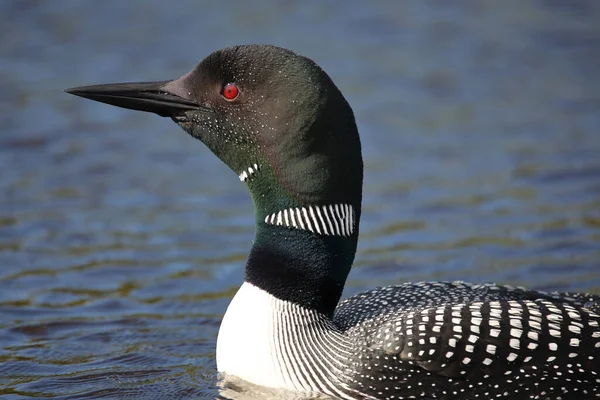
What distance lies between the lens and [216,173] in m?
8.85

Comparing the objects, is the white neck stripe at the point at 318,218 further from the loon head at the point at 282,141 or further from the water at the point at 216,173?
the water at the point at 216,173

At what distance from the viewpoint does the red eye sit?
17.1 ft

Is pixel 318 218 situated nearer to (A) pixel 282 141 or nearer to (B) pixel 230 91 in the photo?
(A) pixel 282 141

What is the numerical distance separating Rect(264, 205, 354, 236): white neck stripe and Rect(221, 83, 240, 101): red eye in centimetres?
58

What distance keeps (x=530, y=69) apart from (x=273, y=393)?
6610 mm

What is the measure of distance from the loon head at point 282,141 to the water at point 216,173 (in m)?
0.74

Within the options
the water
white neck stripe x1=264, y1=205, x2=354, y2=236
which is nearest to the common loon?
white neck stripe x1=264, y1=205, x2=354, y2=236

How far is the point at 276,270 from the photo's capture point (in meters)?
5.21

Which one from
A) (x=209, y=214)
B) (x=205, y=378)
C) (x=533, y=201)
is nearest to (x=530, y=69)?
(x=533, y=201)

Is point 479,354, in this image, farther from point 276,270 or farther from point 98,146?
point 98,146

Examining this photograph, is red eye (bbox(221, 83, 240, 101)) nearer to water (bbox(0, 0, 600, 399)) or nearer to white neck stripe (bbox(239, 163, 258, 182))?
white neck stripe (bbox(239, 163, 258, 182))

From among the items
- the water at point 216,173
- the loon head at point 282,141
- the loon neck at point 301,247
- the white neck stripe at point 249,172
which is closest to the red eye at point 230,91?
the loon head at point 282,141

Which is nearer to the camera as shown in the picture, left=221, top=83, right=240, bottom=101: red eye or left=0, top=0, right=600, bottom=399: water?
left=221, top=83, right=240, bottom=101: red eye

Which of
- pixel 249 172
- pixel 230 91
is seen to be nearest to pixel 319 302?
pixel 249 172
